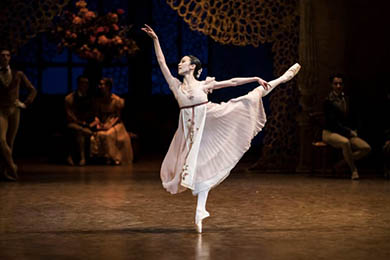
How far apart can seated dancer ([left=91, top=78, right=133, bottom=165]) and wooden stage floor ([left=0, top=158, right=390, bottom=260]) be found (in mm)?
1848

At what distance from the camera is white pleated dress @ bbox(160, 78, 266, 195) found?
5441 millimetres

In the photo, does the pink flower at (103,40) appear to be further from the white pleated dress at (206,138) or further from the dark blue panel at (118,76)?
the white pleated dress at (206,138)

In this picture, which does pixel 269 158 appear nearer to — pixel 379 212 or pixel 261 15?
pixel 261 15

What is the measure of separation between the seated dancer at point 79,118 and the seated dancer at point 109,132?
0.13 m

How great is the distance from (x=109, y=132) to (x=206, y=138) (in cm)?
569

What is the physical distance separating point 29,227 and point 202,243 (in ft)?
4.56

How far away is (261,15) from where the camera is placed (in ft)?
32.1

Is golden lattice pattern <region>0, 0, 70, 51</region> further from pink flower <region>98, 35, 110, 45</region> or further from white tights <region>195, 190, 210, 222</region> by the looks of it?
white tights <region>195, 190, 210, 222</region>

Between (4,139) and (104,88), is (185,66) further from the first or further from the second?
(104,88)

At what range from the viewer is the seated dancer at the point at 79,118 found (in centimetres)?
1117

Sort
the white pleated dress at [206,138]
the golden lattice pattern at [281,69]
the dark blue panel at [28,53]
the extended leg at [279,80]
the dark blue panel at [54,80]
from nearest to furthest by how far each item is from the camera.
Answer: the white pleated dress at [206,138] < the extended leg at [279,80] < the golden lattice pattern at [281,69] < the dark blue panel at [28,53] < the dark blue panel at [54,80]

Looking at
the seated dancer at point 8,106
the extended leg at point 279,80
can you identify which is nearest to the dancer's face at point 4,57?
the seated dancer at point 8,106

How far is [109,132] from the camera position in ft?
36.5

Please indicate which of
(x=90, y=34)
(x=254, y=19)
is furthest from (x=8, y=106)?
(x=254, y=19)
